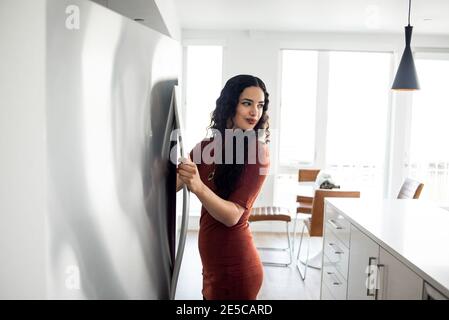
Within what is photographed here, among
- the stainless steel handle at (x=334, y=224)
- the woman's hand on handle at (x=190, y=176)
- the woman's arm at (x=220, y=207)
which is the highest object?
the woman's hand on handle at (x=190, y=176)

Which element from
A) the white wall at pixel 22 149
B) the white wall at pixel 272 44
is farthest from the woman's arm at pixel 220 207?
the white wall at pixel 272 44

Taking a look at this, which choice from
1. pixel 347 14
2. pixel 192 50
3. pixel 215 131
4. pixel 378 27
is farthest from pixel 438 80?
pixel 215 131

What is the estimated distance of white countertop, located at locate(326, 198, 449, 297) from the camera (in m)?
1.24

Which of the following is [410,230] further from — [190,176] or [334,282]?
[190,176]

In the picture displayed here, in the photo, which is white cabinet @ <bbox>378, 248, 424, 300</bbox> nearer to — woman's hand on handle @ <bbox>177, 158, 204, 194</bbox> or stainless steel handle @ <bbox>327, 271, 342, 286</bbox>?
stainless steel handle @ <bbox>327, 271, 342, 286</bbox>

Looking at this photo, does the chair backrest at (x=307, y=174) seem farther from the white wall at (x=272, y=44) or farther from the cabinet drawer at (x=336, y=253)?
the cabinet drawer at (x=336, y=253)

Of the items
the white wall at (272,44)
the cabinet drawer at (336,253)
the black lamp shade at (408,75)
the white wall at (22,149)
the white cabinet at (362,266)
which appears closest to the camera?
the white wall at (22,149)

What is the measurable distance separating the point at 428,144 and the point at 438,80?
2.59 feet

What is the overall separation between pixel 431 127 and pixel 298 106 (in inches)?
65.5

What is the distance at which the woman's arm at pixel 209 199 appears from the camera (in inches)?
45.4

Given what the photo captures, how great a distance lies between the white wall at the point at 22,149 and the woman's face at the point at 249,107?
776 millimetres

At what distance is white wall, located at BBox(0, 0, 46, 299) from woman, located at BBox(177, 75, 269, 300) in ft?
2.19
